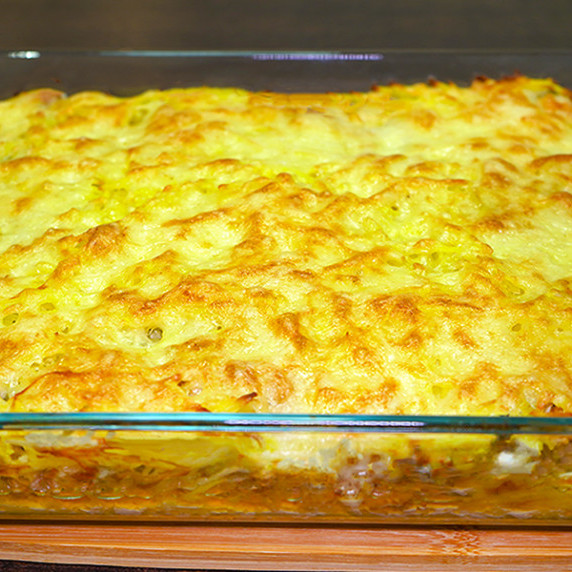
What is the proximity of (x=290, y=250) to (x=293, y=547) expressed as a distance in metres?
0.72

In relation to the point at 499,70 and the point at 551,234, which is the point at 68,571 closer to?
the point at 551,234

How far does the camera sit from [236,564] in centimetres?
161

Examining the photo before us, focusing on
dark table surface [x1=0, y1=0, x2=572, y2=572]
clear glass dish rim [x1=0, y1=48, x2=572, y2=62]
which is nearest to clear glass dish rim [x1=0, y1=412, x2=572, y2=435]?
clear glass dish rim [x1=0, y1=48, x2=572, y2=62]

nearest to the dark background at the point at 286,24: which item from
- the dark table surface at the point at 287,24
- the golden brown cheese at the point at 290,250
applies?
the dark table surface at the point at 287,24

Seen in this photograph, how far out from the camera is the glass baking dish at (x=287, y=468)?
144 cm

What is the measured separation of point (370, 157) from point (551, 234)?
56cm

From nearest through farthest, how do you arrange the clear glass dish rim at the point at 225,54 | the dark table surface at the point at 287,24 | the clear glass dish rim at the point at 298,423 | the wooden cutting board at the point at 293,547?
1. the clear glass dish rim at the point at 298,423
2. the wooden cutting board at the point at 293,547
3. the clear glass dish rim at the point at 225,54
4. the dark table surface at the point at 287,24

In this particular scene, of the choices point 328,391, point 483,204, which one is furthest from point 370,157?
point 328,391

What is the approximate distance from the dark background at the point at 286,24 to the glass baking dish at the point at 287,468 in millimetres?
2606

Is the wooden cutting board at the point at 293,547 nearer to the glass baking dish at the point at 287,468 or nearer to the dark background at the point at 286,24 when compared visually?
the glass baking dish at the point at 287,468

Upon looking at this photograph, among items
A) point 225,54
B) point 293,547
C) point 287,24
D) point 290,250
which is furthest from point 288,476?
point 287,24

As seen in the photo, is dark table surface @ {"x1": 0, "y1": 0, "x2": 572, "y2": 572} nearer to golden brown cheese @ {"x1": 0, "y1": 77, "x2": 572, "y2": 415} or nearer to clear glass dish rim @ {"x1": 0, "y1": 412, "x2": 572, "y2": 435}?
golden brown cheese @ {"x1": 0, "y1": 77, "x2": 572, "y2": 415}

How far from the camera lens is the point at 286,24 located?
12.8 feet

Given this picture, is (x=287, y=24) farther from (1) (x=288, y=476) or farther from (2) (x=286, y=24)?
(1) (x=288, y=476)
